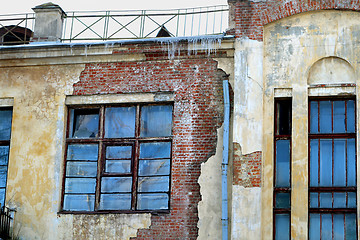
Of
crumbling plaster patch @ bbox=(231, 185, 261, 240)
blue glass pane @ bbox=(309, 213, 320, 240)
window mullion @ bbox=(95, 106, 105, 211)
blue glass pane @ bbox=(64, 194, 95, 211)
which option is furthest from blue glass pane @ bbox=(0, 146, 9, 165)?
blue glass pane @ bbox=(309, 213, 320, 240)

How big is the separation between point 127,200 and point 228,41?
4005 mm

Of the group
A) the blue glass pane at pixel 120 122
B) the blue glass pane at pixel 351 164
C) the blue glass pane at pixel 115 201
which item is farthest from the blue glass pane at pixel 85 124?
the blue glass pane at pixel 351 164

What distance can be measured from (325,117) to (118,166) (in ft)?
14.7

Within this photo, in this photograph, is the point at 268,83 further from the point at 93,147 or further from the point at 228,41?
the point at 93,147

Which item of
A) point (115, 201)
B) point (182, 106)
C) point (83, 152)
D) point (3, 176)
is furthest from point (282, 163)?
point (3, 176)

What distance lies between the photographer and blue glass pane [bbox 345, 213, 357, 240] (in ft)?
44.4

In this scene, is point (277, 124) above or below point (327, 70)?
below

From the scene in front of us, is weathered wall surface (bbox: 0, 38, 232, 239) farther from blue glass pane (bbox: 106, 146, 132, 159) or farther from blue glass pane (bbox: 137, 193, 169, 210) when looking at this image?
blue glass pane (bbox: 106, 146, 132, 159)

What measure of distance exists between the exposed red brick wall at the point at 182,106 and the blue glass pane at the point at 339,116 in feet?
7.67

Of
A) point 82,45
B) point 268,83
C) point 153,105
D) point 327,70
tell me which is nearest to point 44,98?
point 82,45

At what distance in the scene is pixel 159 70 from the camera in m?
15.3

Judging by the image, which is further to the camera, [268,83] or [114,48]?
[114,48]

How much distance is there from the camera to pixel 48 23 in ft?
53.7

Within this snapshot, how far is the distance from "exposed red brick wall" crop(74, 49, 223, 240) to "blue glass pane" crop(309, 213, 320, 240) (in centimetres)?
228
